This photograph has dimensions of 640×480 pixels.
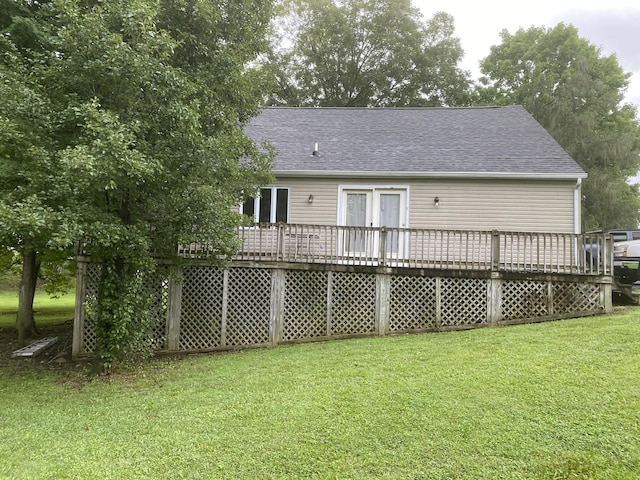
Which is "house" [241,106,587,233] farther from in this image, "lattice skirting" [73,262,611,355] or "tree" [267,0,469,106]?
"tree" [267,0,469,106]

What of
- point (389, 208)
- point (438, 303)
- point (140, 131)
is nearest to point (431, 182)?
point (389, 208)

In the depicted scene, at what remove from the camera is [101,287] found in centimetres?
610

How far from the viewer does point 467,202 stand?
9891mm

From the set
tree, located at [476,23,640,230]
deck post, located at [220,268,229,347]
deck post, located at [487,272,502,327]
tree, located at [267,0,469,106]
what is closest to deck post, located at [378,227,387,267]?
deck post, located at [487,272,502,327]

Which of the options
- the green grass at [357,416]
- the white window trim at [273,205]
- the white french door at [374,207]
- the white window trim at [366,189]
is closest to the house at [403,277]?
the white window trim at [366,189]

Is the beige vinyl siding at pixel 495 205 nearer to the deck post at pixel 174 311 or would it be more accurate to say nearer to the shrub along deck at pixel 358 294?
the shrub along deck at pixel 358 294

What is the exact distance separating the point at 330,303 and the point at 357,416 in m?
3.93

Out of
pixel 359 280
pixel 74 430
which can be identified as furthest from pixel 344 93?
pixel 74 430

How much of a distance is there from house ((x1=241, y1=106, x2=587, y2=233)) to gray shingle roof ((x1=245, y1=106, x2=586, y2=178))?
0.03m

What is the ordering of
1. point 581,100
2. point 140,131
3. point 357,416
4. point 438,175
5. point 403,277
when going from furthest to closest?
point 581,100 → point 438,175 → point 403,277 → point 140,131 → point 357,416

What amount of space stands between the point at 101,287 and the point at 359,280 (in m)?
4.51

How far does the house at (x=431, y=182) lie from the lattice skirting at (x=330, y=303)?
2454 mm

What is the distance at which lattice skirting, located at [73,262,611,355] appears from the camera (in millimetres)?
7625

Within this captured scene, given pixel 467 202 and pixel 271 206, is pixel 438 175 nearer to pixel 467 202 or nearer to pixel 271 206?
pixel 467 202
